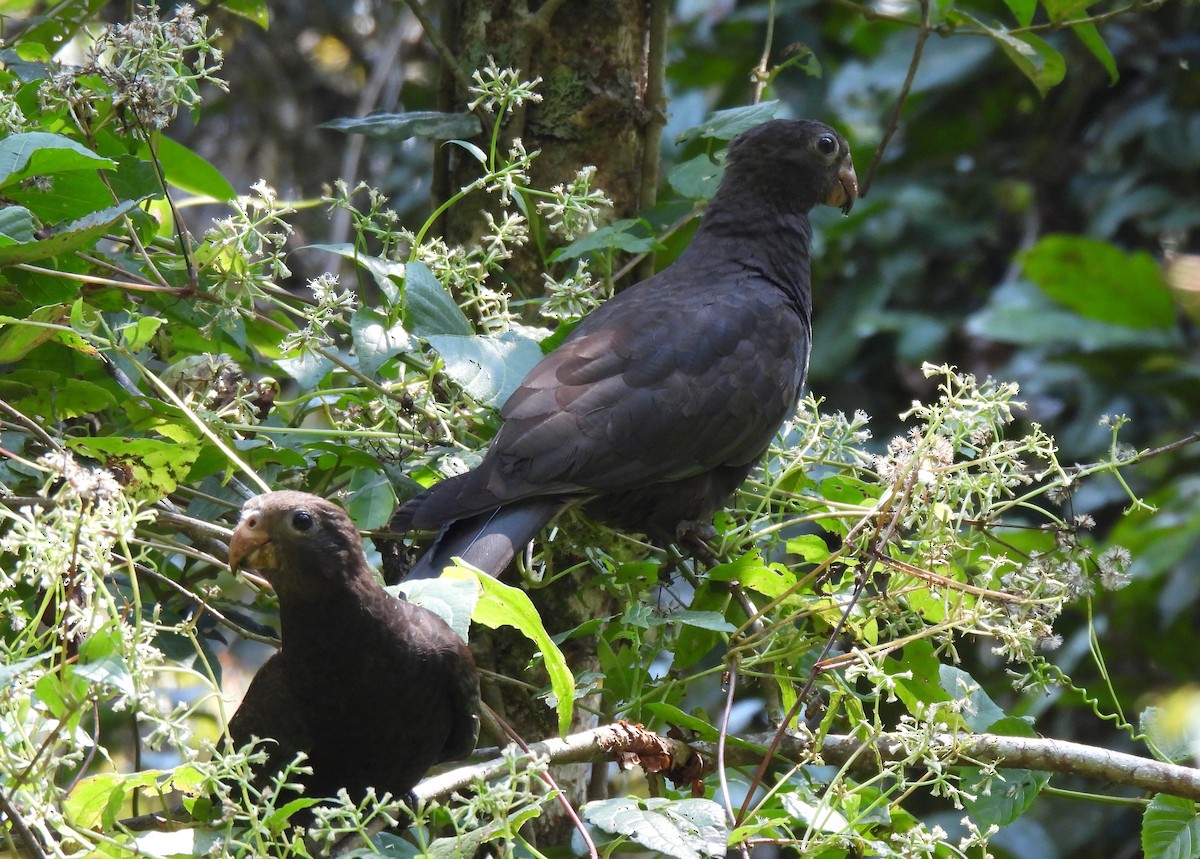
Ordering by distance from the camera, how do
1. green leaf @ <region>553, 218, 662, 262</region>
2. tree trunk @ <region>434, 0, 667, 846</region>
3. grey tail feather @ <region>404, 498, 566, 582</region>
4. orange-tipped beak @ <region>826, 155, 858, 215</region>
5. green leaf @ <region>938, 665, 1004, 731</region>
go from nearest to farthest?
green leaf @ <region>938, 665, 1004, 731</region> < grey tail feather @ <region>404, 498, 566, 582</region> < green leaf @ <region>553, 218, 662, 262</region> < tree trunk @ <region>434, 0, 667, 846</region> < orange-tipped beak @ <region>826, 155, 858, 215</region>

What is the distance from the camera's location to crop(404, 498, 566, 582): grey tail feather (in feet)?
7.98

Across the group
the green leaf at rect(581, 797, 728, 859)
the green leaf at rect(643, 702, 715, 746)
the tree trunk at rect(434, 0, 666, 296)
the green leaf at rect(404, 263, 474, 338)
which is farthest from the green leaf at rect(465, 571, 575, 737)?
the tree trunk at rect(434, 0, 666, 296)

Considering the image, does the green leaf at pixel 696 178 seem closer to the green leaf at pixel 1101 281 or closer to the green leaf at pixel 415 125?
the green leaf at pixel 415 125

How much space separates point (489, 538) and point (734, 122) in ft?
3.84

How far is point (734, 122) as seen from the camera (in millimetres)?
3010

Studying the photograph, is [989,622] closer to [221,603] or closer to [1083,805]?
[221,603]

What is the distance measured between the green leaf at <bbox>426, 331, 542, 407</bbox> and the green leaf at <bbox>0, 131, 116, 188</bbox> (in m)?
0.63

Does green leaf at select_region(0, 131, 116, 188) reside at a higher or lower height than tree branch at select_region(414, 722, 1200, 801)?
higher

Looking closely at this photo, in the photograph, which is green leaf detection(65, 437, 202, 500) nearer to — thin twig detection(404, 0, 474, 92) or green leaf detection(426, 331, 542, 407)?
green leaf detection(426, 331, 542, 407)

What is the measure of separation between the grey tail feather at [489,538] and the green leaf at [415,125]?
2.90ft

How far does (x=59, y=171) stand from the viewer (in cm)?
218

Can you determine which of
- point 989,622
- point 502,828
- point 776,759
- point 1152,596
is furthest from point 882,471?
point 1152,596

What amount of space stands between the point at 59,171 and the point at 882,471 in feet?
4.73

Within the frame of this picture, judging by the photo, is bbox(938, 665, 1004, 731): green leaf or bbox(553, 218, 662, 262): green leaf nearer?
bbox(938, 665, 1004, 731): green leaf
